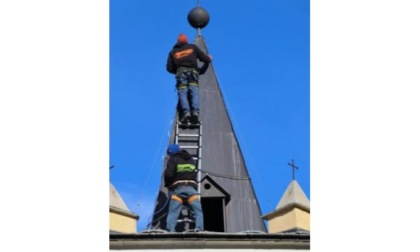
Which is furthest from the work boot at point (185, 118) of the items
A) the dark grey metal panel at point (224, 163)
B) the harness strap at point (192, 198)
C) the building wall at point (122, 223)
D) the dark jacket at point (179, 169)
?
the building wall at point (122, 223)

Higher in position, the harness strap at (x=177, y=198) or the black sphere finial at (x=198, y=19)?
the black sphere finial at (x=198, y=19)

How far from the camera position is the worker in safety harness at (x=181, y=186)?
13.4m

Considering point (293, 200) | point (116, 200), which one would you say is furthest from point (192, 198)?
point (293, 200)

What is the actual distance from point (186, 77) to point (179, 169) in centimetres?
292

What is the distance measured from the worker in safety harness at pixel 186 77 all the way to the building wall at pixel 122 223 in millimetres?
3476

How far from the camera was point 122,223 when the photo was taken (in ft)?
42.8

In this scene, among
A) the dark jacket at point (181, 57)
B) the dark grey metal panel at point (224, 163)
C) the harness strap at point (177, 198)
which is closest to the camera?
the harness strap at point (177, 198)

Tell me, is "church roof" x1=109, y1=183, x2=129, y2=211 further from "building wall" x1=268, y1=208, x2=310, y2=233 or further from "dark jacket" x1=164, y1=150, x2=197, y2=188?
"building wall" x1=268, y1=208, x2=310, y2=233

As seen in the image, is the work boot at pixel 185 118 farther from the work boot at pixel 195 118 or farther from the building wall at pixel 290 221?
the building wall at pixel 290 221
